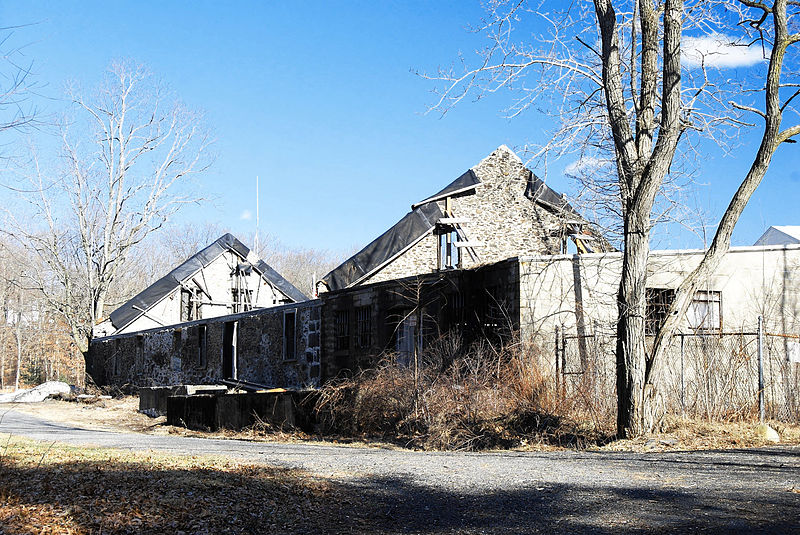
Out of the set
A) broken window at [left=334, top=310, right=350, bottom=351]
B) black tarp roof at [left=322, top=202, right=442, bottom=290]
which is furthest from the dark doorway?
broken window at [left=334, top=310, right=350, bottom=351]

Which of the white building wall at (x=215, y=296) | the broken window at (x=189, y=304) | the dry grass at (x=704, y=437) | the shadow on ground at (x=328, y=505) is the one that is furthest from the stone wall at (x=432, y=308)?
the broken window at (x=189, y=304)

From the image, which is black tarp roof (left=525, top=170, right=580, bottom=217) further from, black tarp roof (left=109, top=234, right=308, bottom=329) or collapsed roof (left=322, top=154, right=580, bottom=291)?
black tarp roof (left=109, top=234, right=308, bottom=329)

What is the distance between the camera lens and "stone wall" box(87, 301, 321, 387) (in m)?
24.1

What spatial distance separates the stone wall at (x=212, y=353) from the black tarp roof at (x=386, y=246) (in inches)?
91.0

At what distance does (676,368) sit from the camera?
48.8 feet

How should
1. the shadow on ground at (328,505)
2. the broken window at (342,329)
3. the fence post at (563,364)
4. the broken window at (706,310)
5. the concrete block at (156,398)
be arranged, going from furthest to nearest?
the concrete block at (156,398)
the broken window at (342,329)
the broken window at (706,310)
the fence post at (563,364)
the shadow on ground at (328,505)

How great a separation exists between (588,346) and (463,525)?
989 centimetres

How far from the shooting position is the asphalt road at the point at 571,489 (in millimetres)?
5836

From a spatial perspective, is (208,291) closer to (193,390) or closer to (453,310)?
(193,390)

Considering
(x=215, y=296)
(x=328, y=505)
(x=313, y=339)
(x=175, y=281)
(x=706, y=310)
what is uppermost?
(x=175, y=281)

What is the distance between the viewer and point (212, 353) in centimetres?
3014

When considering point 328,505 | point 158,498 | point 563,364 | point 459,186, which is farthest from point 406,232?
point 158,498

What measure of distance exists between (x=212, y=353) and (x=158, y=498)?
81.3 ft

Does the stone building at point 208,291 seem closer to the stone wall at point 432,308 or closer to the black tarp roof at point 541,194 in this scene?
the black tarp roof at point 541,194
